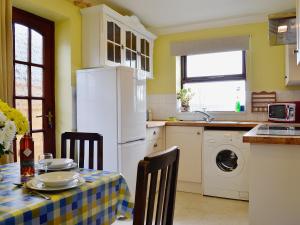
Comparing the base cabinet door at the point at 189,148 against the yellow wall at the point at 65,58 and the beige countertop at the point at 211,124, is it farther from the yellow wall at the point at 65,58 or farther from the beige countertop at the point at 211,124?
the yellow wall at the point at 65,58

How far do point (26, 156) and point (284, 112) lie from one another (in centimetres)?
297

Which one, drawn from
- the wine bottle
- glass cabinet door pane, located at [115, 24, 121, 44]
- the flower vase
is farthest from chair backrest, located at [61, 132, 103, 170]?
the flower vase

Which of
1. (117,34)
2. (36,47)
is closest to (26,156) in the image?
(36,47)

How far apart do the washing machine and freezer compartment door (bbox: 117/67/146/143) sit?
3.03 ft

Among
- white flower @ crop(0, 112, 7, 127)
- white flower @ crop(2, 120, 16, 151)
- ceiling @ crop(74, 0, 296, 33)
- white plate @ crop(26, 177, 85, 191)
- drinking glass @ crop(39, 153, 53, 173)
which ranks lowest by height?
white plate @ crop(26, 177, 85, 191)

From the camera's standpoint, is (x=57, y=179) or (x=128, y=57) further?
(x=128, y=57)

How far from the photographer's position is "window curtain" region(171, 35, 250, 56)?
3.85 m

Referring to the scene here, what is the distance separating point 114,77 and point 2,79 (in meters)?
0.95

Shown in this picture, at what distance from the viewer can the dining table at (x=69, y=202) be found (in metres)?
0.97

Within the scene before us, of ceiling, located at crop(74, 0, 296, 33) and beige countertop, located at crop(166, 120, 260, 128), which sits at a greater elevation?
ceiling, located at crop(74, 0, 296, 33)

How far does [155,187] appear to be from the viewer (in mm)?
970

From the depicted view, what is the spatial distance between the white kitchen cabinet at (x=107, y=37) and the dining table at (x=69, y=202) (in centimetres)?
171

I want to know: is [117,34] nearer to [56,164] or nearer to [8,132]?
[56,164]

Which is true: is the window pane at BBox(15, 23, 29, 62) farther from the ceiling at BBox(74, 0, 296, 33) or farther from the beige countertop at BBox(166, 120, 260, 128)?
the beige countertop at BBox(166, 120, 260, 128)
